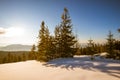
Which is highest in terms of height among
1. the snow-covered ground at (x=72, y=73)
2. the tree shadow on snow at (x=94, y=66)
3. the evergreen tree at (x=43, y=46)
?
the evergreen tree at (x=43, y=46)

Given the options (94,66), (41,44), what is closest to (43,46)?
(41,44)

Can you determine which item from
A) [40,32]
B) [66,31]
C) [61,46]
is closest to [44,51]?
[40,32]

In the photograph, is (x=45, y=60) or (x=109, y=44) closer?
(x=45, y=60)

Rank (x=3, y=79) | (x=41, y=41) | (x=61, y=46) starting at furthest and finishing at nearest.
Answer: (x=61, y=46) → (x=41, y=41) → (x=3, y=79)

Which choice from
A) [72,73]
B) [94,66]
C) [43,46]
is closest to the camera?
[72,73]

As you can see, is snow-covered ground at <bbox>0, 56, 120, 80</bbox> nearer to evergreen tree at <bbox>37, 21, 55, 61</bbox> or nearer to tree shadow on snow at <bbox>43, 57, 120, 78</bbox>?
tree shadow on snow at <bbox>43, 57, 120, 78</bbox>

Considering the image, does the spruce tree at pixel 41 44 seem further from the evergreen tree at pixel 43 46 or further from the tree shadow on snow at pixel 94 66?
the tree shadow on snow at pixel 94 66

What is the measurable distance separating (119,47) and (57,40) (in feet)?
56.4

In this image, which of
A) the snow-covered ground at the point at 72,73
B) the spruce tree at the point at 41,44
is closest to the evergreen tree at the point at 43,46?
the spruce tree at the point at 41,44

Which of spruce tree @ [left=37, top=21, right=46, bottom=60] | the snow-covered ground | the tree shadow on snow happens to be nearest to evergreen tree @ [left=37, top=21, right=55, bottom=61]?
spruce tree @ [left=37, top=21, right=46, bottom=60]

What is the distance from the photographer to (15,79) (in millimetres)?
12281

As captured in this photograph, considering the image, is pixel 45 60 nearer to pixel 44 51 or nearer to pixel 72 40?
pixel 44 51

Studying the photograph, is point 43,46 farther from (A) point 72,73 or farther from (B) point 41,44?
(A) point 72,73

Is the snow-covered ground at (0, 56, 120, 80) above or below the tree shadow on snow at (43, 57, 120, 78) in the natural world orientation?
below
